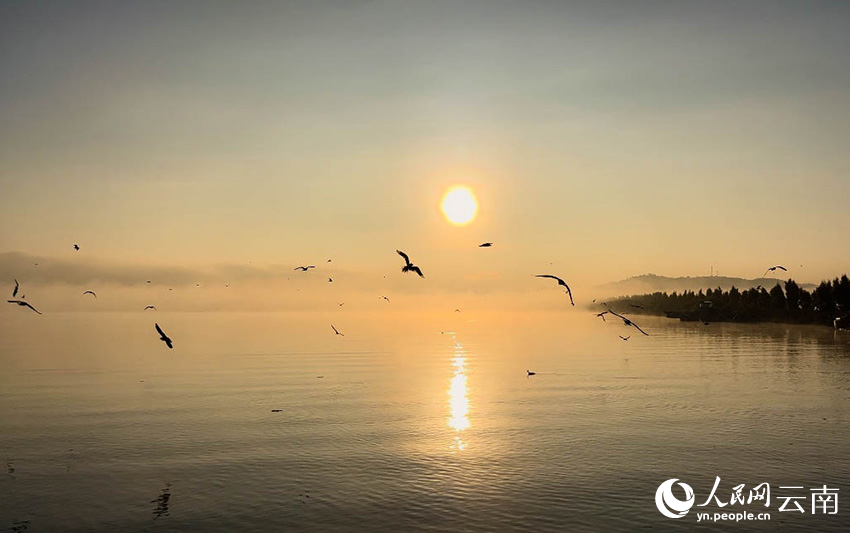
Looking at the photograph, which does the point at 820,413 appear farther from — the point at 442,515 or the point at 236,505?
the point at 236,505

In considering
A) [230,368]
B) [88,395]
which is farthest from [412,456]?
[230,368]

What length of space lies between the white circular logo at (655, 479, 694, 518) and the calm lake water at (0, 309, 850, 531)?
56 centimetres

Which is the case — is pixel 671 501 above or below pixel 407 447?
below

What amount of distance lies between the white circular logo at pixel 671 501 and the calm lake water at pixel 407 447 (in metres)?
0.56

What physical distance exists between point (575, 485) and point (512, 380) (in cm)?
5972

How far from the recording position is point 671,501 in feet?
133

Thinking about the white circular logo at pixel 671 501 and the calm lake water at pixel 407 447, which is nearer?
the calm lake water at pixel 407 447

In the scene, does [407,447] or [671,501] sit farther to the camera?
[407,447]

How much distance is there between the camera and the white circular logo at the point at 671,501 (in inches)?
1528

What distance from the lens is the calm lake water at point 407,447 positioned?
38.6m

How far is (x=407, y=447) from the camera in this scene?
55.6 metres

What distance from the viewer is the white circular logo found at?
38.8m

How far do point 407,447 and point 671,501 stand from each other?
2269cm

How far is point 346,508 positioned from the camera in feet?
130
